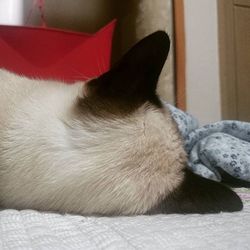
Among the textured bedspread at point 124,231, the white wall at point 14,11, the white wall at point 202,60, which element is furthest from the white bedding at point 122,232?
the white wall at point 14,11

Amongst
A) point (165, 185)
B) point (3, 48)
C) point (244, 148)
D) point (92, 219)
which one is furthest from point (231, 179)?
point (3, 48)

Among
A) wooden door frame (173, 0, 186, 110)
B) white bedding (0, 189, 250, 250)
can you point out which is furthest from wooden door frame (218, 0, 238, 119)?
white bedding (0, 189, 250, 250)

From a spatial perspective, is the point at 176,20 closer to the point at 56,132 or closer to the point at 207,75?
the point at 207,75

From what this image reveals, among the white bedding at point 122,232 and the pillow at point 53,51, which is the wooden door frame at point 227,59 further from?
the white bedding at point 122,232

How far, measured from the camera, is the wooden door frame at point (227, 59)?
1912mm

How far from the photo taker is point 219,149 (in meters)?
1.12

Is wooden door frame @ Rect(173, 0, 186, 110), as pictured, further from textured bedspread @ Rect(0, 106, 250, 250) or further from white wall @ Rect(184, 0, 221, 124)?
textured bedspread @ Rect(0, 106, 250, 250)

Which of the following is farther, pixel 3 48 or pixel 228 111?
pixel 228 111

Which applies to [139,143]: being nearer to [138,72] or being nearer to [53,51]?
[138,72]

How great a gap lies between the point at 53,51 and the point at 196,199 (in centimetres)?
89

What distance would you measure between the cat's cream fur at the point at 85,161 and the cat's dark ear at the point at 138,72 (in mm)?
38

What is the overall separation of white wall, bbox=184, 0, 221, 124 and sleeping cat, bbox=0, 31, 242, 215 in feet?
3.79

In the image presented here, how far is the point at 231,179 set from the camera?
1124 mm

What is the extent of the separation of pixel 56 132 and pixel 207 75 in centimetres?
134
